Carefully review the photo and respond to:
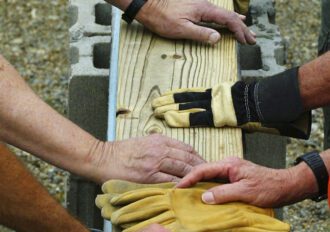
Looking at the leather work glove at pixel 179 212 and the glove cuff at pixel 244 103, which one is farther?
the glove cuff at pixel 244 103

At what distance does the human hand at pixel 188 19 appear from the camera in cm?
354

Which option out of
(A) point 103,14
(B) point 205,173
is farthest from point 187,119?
(A) point 103,14

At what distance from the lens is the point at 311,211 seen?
19.9 ft

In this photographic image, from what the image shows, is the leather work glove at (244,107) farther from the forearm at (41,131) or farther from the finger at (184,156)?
the forearm at (41,131)

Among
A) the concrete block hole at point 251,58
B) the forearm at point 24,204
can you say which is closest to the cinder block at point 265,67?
the concrete block hole at point 251,58

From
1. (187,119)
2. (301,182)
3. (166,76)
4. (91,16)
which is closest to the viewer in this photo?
(301,182)

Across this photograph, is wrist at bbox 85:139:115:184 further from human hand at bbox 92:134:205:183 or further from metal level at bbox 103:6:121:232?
metal level at bbox 103:6:121:232

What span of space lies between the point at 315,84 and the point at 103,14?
1.31m

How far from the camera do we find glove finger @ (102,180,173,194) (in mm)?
2795

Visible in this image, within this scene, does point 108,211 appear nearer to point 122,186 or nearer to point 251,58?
point 122,186

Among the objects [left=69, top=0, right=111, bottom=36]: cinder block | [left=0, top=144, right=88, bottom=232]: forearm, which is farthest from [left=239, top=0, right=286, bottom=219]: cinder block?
[left=0, top=144, right=88, bottom=232]: forearm

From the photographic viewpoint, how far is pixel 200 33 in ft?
11.6

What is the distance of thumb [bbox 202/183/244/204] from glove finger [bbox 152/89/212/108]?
21.1 inches

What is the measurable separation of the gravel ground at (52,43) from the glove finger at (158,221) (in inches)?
150
